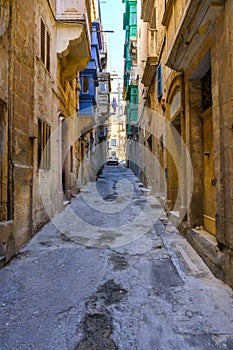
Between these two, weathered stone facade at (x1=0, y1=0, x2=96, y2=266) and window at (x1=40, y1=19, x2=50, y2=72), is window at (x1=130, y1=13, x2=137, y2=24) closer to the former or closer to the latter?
weathered stone facade at (x1=0, y1=0, x2=96, y2=266)

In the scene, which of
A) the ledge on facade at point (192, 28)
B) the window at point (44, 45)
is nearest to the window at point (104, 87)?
the window at point (44, 45)

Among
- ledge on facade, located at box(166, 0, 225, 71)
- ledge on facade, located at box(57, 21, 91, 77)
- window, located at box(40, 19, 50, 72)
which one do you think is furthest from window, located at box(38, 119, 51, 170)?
ledge on facade, located at box(166, 0, 225, 71)

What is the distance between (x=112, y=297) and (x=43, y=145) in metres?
4.80

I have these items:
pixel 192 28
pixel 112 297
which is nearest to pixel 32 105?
pixel 192 28

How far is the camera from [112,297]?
313cm

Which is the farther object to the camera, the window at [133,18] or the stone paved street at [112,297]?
the window at [133,18]

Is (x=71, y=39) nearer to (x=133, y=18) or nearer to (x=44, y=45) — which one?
(x=44, y=45)

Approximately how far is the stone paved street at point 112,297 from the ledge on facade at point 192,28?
144 inches

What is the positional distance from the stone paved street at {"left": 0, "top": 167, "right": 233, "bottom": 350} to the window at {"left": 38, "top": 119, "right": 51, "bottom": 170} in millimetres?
2102

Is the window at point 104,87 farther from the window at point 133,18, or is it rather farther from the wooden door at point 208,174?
the wooden door at point 208,174

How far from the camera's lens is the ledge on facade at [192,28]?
363 cm

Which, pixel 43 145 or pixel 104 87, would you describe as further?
pixel 104 87

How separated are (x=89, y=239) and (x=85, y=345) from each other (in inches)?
132

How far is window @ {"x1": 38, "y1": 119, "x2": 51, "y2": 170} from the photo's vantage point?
21.8 feet
